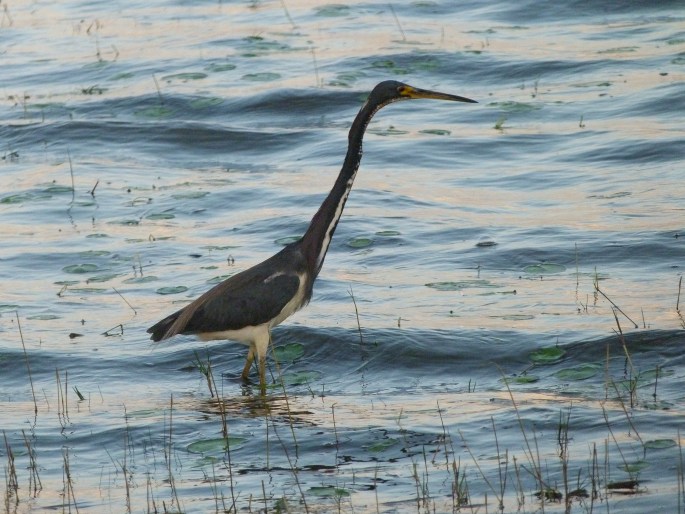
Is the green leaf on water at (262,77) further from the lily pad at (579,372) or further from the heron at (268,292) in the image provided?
the lily pad at (579,372)

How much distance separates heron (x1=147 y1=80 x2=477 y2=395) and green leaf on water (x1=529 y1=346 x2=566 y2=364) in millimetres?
1902

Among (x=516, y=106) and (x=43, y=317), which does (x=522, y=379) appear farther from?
(x=516, y=106)

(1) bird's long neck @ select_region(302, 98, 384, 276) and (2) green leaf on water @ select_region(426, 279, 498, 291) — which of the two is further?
(2) green leaf on water @ select_region(426, 279, 498, 291)

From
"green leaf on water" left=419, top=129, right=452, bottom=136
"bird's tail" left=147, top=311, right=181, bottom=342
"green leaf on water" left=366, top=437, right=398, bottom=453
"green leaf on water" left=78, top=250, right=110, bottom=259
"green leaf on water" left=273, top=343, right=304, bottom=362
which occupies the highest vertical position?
"green leaf on water" left=419, top=129, right=452, bottom=136

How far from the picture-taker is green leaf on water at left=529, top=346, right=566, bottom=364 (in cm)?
1068

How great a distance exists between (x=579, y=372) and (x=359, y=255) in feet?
12.9

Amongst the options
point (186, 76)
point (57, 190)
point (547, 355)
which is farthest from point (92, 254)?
point (186, 76)

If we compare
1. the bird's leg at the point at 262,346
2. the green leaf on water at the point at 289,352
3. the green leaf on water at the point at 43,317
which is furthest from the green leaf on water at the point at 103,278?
the bird's leg at the point at 262,346

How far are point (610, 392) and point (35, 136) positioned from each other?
450 inches

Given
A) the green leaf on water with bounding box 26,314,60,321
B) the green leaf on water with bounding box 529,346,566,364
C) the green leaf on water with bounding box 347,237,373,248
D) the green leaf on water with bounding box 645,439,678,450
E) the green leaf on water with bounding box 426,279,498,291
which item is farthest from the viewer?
the green leaf on water with bounding box 347,237,373,248

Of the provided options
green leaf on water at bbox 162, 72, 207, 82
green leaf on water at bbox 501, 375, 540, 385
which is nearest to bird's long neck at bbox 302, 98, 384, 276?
green leaf on water at bbox 501, 375, 540, 385

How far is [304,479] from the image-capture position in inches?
321

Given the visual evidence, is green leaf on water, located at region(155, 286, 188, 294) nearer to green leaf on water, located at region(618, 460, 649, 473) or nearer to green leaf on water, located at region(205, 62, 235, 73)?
green leaf on water, located at region(618, 460, 649, 473)

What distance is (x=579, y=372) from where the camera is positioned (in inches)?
406
